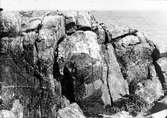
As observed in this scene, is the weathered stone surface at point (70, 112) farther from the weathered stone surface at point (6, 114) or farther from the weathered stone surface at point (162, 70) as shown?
the weathered stone surface at point (162, 70)

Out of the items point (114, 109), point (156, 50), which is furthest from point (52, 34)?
point (156, 50)

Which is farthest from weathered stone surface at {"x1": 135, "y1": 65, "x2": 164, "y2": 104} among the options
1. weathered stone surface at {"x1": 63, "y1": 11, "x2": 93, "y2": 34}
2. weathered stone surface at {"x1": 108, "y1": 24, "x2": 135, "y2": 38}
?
weathered stone surface at {"x1": 63, "y1": 11, "x2": 93, "y2": 34}

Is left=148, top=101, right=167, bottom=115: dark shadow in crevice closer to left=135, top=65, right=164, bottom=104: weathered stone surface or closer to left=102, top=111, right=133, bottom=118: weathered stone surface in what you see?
left=135, top=65, right=164, bottom=104: weathered stone surface

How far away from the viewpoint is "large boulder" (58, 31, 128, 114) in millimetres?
30203

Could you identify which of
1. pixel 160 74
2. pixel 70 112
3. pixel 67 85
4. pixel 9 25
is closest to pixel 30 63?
pixel 67 85

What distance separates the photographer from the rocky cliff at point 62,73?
1195 inches

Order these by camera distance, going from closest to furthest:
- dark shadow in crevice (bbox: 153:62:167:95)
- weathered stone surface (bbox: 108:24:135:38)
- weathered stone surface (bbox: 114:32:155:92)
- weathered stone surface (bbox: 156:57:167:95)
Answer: weathered stone surface (bbox: 114:32:155:92) → weathered stone surface (bbox: 156:57:167:95) → dark shadow in crevice (bbox: 153:62:167:95) → weathered stone surface (bbox: 108:24:135:38)

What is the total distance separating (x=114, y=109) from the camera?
31375mm

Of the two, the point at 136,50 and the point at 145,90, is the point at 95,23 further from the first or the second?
the point at 145,90

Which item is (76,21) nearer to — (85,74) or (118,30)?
(118,30)

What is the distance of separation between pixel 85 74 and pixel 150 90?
792 cm

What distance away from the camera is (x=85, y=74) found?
30.1 meters

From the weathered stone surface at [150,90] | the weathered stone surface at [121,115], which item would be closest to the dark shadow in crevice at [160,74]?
the weathered stone surface at [150,90]

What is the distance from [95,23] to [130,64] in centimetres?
609
